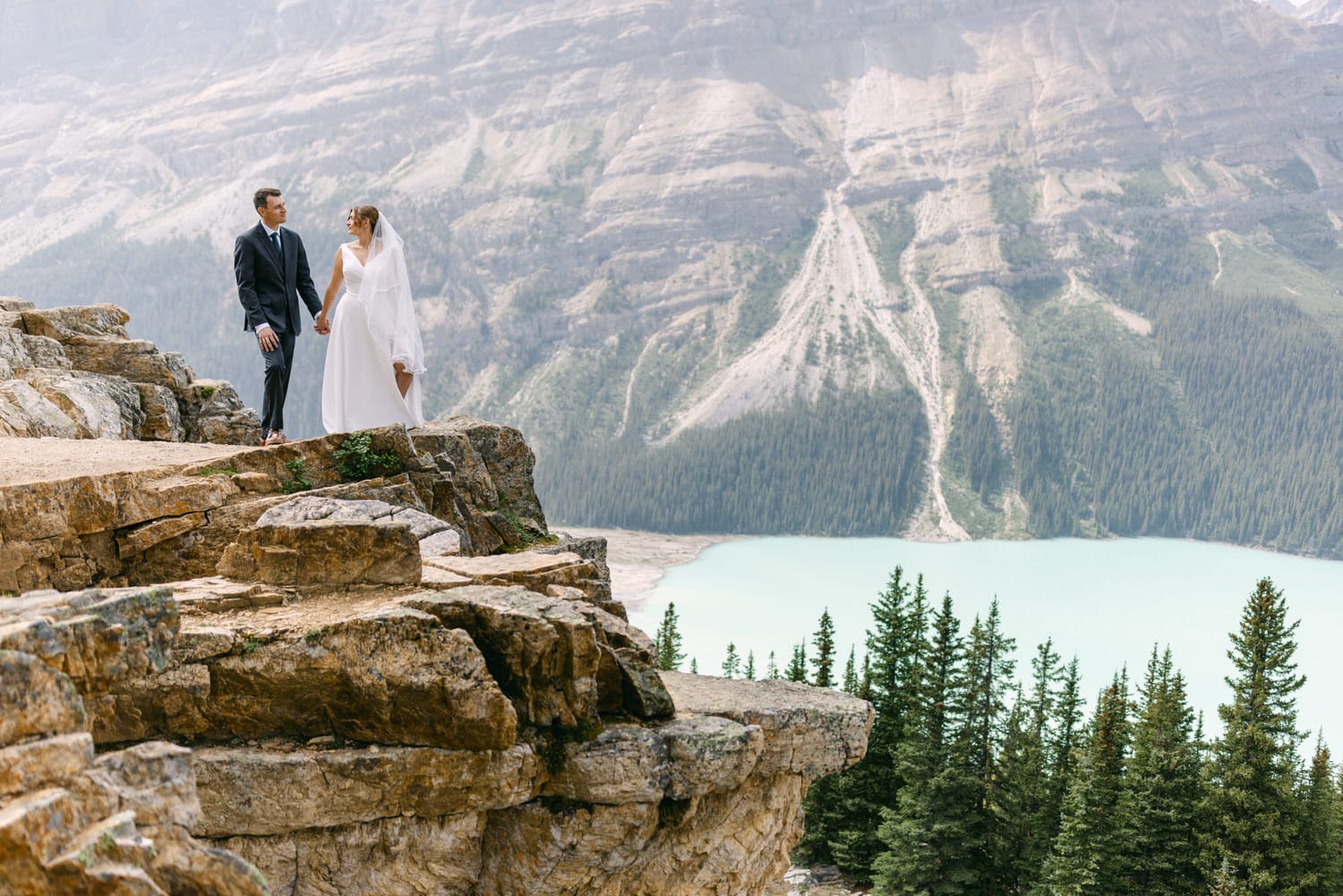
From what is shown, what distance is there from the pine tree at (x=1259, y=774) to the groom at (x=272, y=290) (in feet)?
163

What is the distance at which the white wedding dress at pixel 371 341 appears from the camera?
72.5ft

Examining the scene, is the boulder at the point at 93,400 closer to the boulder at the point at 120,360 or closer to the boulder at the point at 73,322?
the boulder at the point at 120,360

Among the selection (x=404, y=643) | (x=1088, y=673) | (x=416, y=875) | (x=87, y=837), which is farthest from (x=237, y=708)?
(x=1088, y=673)

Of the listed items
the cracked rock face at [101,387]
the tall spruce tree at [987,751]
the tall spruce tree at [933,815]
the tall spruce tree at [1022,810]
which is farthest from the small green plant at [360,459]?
the tall spruce tree at [1022,810]

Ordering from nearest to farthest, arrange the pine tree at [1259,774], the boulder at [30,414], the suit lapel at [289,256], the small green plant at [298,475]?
the small green plant at [298,475] → the suit lapel at [289,256] → the boulder at [30,414] → the pine tree at [1259,774]

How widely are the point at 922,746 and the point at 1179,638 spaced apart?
488 feet

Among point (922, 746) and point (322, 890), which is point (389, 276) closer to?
point (322, 890)

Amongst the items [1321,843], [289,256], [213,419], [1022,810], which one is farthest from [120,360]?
[1321,843]

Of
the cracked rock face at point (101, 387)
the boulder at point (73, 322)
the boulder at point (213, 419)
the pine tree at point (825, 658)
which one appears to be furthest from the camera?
the pine tree at point (825, 658)

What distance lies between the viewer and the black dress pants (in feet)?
70.8

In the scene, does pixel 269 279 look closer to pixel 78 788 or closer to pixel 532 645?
pixel 532 645

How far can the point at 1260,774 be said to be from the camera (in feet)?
184

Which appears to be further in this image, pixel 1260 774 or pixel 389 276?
pixel 1260 774

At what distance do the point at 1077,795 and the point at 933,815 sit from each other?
7.78m
